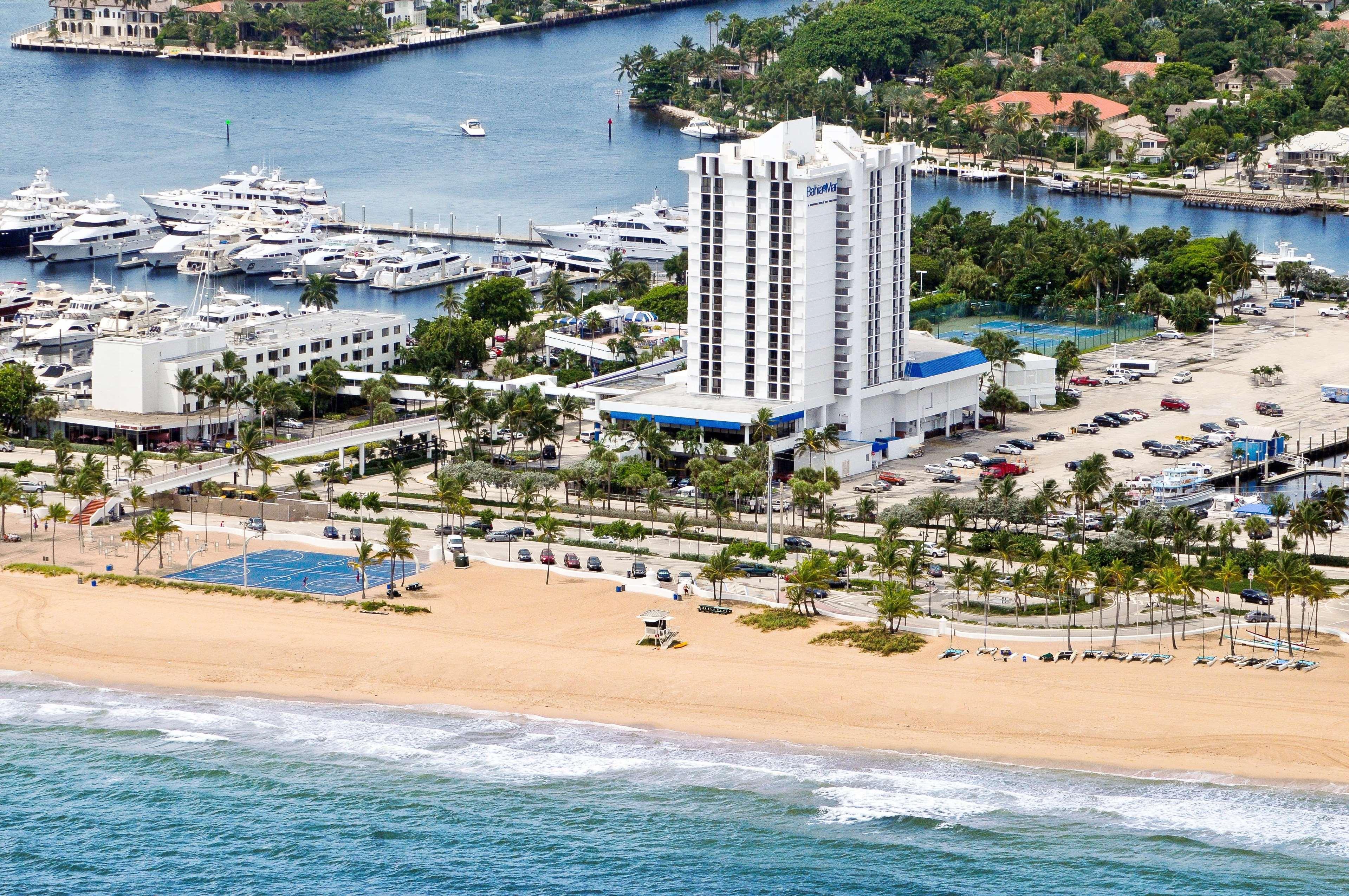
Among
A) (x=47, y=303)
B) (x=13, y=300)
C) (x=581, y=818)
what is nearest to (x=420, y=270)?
(x=47, y=303)

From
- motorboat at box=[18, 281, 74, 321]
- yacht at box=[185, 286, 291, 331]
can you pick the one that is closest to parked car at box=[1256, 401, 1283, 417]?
yacht at box=[185, 286, 291, 331]

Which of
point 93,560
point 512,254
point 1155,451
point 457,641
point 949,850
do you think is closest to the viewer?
point 949,850

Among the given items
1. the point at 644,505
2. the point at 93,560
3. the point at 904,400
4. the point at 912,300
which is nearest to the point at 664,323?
the point at 912,300

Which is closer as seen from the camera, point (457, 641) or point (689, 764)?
point (689, 764)

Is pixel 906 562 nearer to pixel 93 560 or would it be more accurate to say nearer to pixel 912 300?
pixel 93 560

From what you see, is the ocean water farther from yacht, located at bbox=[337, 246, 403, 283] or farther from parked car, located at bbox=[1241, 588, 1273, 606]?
yacht, located at bbox=[337, 246, 403, 283]

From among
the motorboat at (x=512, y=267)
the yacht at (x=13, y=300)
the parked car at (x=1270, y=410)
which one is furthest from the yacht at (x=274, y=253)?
the parked car at (x=1270, y=410)

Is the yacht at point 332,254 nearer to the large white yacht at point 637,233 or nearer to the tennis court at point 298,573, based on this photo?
the large white yacht at point 637,233
